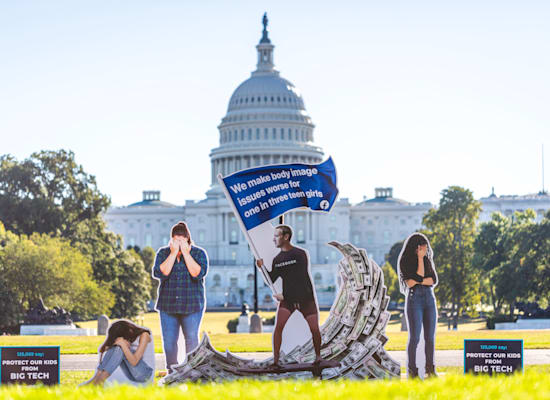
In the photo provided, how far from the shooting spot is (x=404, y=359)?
1131 inches

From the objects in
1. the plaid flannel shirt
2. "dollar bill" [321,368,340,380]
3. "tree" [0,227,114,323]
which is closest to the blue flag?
the plaid flannel shirt

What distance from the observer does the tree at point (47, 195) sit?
74062 mm

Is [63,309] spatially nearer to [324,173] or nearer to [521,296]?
[521,296]

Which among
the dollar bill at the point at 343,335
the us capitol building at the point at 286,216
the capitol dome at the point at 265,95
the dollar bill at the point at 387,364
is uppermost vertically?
the capitol dome at the point at 265,95

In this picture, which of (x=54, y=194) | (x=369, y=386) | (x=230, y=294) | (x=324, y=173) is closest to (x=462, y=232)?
(x=54, y=194)

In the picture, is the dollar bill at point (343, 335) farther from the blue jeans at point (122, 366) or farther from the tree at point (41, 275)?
the tree at point (41, 275)

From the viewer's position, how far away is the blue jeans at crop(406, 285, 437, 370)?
21281 millimetres

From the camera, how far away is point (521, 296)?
61938 mm

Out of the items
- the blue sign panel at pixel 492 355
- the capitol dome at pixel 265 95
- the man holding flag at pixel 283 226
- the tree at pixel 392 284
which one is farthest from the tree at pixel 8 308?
the capitol dome at pixel 265 95

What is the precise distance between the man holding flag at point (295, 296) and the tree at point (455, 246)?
4862 cm

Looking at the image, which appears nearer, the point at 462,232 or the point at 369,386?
the point at 369,386

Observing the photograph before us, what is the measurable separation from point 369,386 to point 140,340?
7118 millimetres

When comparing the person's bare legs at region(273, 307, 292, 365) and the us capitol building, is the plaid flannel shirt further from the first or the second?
the us capitol building

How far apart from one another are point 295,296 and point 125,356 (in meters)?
3.44
